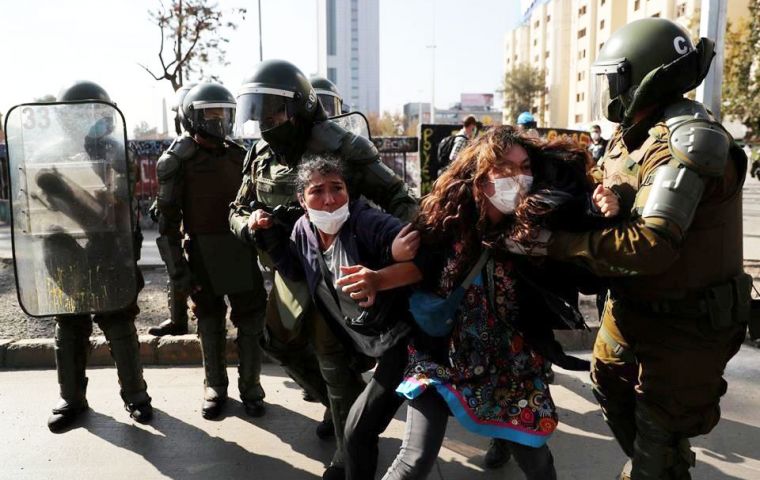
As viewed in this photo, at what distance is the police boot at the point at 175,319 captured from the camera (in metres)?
4.55

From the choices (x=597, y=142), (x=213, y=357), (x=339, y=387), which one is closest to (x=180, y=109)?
(x=213, y=357)

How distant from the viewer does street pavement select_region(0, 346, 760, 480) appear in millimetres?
2875

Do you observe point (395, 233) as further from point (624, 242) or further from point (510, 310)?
point (624, 242)

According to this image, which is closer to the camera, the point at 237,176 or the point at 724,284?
the point at 724,284

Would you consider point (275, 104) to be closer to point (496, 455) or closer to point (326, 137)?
point (326, 137)

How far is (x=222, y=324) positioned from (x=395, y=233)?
1860 millimetres

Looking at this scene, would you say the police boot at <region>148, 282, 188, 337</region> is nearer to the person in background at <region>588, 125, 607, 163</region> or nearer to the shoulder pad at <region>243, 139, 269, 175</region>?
the shoulder pad at <region>243, 139, 269, 175</region>

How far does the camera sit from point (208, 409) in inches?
137

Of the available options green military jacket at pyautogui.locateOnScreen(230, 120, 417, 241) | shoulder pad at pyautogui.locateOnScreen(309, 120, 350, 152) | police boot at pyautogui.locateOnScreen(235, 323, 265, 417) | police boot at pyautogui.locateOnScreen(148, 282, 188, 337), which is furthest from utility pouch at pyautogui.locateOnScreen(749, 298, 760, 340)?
police boot at pyautogui.locateOnScreen(148, 282, 188, 337)

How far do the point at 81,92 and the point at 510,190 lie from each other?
2.69 meters

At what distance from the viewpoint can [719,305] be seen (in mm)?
1972

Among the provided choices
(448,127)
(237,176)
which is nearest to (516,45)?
(448,127)

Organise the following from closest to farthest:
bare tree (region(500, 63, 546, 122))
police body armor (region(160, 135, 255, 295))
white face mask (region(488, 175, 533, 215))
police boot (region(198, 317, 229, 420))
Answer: white face mask (region(488, 175, 533, 215))
police body armor (region(160, 135, 255, 295))
police boot (region(198, 317, 229, 420))
bare tree (region(500, 63, 546, 122))

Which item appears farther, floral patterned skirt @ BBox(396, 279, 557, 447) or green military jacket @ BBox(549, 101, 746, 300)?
floral patterned skirt @ BBox(396, 279, 557, 447)
